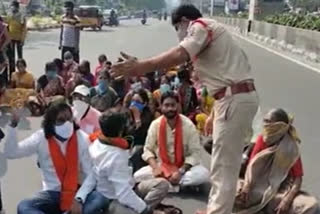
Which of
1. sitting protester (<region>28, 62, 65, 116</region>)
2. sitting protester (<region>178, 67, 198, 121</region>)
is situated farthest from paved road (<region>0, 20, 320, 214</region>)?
sitting protester (<region>178, 67, 198, 121</region>)

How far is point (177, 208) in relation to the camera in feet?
19.9

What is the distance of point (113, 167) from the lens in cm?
560

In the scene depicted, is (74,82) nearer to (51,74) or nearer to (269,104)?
(51,74)

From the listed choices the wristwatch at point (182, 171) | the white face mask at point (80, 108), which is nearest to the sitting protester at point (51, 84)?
the white face mask at point (80, 108)

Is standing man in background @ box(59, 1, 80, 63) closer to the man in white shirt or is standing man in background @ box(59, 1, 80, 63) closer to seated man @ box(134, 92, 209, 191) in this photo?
seated man @ box(134, 92, 209, 191)

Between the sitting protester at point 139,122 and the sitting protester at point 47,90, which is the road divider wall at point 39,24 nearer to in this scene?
the sitting protester at point 47,90

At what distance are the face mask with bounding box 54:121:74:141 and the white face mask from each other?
1.72m

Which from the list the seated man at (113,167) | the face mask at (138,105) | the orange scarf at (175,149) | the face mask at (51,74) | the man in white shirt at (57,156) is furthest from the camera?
the face mask at (51,74)

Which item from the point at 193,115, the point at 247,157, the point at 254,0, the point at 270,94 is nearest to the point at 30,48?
the point at 270,94

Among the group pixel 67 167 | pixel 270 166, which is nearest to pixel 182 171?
pixel 270 166

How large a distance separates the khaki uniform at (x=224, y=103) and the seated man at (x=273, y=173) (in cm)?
67

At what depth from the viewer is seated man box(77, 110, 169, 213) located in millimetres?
5582

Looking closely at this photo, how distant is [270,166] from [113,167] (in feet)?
4.25

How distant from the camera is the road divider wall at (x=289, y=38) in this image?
24.0 m
